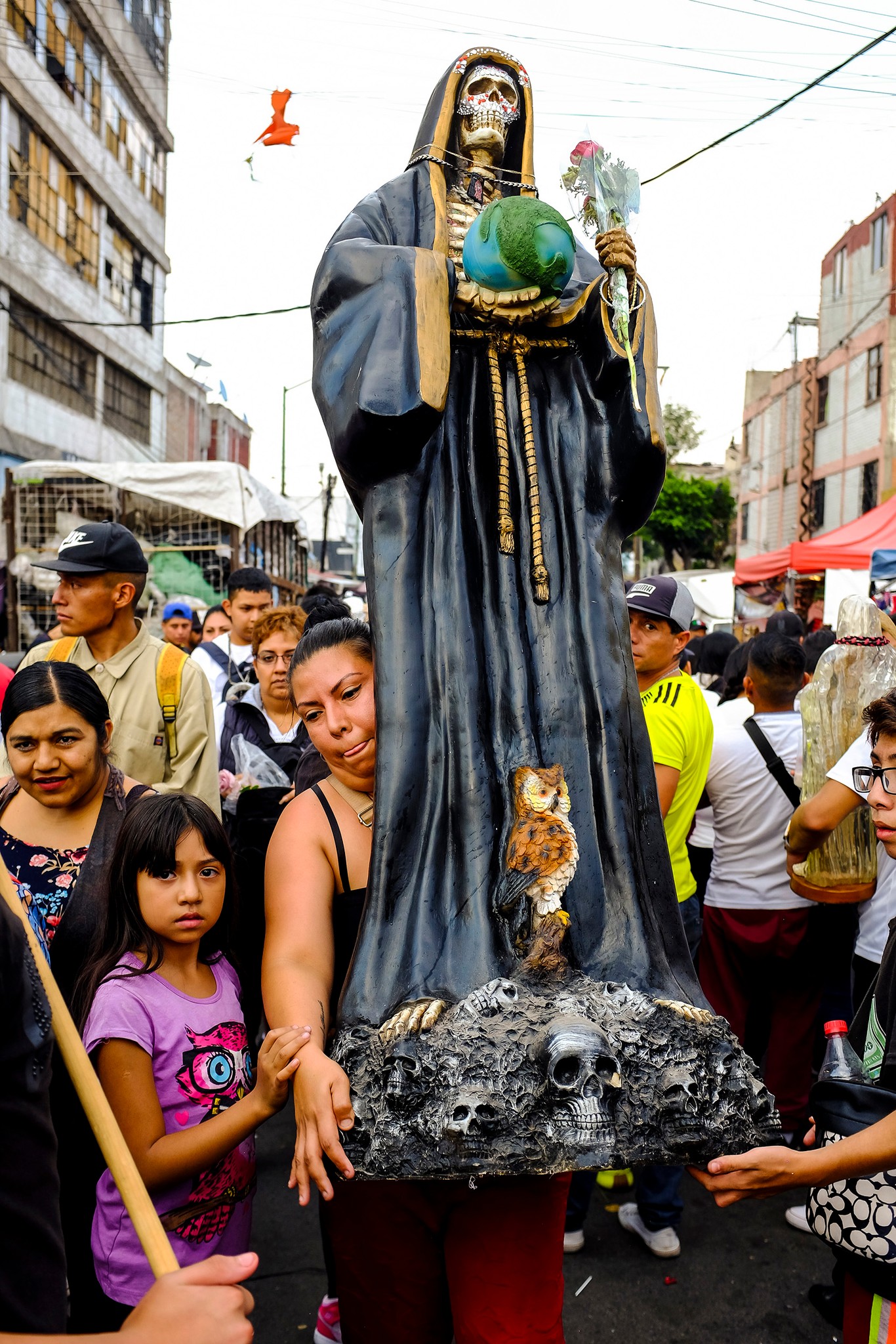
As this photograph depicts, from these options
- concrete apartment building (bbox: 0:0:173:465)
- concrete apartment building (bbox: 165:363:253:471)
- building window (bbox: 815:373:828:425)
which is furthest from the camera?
building window (bbox: 815:373:828:425)

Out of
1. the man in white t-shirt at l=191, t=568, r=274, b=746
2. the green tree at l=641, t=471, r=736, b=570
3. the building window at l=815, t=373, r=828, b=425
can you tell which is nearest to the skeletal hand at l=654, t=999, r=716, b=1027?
the man in white t-shirt at l=191, t=568, r=274, b=746

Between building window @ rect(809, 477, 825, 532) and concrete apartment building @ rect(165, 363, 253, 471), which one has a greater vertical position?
concrete apartment building @ rect(165, 363, 253, 471)

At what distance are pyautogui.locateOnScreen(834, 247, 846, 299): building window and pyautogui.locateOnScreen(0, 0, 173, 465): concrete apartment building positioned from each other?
1782cm

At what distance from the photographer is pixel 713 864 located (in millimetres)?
4492

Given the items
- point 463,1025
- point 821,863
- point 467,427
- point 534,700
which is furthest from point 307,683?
point 821,863

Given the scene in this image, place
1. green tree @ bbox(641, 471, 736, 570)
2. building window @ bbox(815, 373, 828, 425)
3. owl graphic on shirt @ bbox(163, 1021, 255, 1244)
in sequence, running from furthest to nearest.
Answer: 1. green tree @ bbox(641, 471, 736, 570)
2. building window @ bbox(815, 373, 828, 425)
3. owl graphic on shirt @ bbox(163, 1021, 255, 1244)

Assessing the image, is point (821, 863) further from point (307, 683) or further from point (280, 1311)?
point (280, 1311)

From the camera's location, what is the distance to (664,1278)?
12.1ft

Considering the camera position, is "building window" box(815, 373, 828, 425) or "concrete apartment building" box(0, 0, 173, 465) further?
"building window" box(815, 373, 828, 425)

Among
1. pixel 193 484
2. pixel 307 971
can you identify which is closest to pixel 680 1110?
pixel 307 971

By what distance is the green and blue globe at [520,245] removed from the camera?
2086mm

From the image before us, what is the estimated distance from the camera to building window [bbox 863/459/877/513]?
26.0m

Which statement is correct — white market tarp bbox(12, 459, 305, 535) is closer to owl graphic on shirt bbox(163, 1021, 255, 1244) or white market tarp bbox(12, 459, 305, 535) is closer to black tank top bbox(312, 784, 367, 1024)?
owl graphic on shirt bbox(163, 1021, 255, 1244)

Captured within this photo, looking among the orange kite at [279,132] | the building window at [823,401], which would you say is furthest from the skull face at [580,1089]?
the building window at [823,401]
